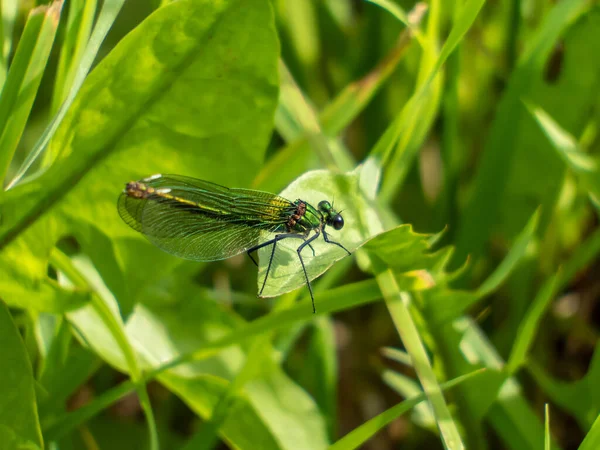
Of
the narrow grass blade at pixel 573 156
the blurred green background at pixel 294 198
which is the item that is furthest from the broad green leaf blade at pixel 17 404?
the narrow grass blade at pixel 573 156

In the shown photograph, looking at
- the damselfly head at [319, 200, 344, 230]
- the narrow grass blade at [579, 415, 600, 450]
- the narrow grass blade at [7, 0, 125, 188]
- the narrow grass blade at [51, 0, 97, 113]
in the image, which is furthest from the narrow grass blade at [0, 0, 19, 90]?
the narrow grass blade at [579, 415, 600, 450]

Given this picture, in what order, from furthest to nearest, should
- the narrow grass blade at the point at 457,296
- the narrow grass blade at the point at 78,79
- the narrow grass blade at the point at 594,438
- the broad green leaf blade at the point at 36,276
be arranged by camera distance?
A: 1. the narrow grass blade at the point at 457,296
2. the broad green leaf blade at the point at 36,276
3. the narrow grass blade at the point at 78,79
4. the narrow grass blade at the point at 594,438

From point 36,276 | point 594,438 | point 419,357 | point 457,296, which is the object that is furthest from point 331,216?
point 594,438

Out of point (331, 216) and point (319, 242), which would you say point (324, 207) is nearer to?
point (331, 216)

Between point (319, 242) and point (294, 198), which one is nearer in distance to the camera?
point (294, 198)

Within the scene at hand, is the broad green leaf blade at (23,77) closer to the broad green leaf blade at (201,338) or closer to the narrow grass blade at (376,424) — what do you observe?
the broad green leaf blade at (201,338)

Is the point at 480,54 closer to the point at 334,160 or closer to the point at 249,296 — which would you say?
the point at 334,160

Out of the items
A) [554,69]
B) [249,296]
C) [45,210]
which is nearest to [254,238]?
[249,296]
